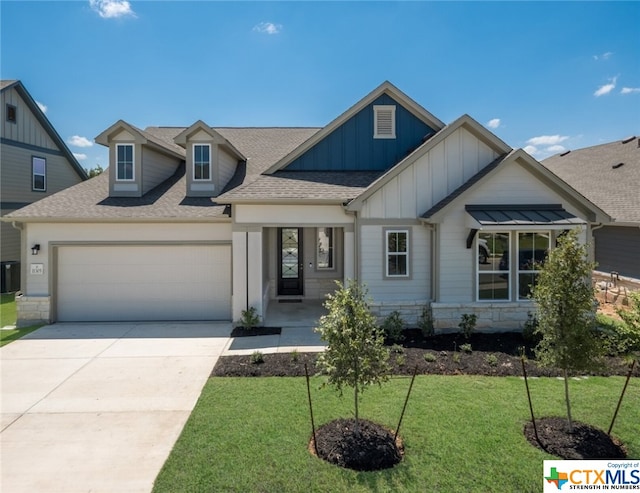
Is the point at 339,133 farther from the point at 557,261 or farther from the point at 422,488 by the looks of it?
the point at 422,488

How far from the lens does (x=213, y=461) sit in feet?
15.0

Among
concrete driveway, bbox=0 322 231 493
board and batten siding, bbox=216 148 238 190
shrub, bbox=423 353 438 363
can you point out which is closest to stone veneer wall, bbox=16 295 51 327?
concrete driveway, bbox=0 322 231 493

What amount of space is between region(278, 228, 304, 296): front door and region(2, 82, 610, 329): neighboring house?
2679 millimetres

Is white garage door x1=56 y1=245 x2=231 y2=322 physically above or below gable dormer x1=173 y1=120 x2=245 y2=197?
below

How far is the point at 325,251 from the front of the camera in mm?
14406

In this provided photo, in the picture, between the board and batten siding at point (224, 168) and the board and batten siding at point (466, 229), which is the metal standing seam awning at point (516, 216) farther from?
the board and batten siding at point (224, 168)

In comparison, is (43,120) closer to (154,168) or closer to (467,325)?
(154,168)

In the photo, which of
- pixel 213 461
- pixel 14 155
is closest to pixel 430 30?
pixel 213 461

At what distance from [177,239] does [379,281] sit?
19.2ft

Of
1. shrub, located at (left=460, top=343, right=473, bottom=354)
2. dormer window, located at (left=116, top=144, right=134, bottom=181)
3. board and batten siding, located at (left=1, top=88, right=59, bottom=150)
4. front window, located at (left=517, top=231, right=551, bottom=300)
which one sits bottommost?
shrub, located at (left=460, top=343, right=473, bottom=354)

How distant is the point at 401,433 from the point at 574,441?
7.09ft

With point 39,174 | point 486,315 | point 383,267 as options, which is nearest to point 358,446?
point 383,267

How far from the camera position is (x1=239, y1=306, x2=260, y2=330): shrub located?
1035cm

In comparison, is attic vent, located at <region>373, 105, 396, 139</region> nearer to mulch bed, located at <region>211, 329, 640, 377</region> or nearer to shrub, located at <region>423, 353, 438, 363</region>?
mulch bed, located at <region>211, 329, 640, 377</region>
